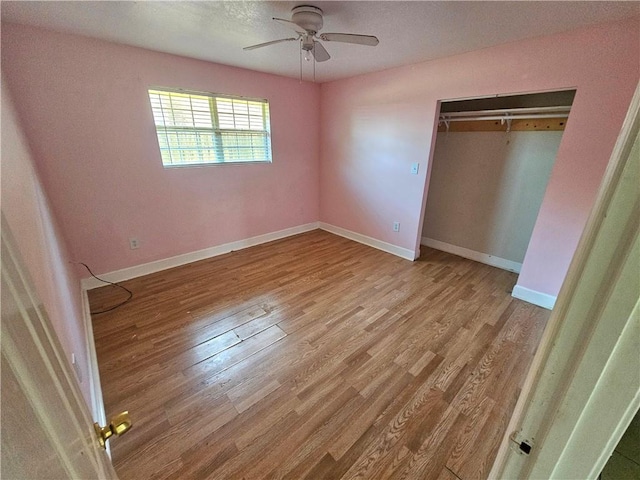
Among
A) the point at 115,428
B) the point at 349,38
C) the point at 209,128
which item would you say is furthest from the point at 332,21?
the point at 115,428

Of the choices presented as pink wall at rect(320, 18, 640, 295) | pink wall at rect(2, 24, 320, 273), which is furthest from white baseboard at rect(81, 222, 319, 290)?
pink wall at rect(320, 18, 640, 295)

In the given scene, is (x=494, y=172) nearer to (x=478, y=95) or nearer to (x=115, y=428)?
(x=478, y=95)

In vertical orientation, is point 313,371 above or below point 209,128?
below

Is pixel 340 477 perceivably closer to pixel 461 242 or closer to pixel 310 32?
pixel 310 32

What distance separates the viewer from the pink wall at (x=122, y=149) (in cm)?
216

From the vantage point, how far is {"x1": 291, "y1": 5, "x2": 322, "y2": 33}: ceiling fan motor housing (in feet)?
5.65

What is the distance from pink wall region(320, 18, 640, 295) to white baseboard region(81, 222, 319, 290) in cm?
109

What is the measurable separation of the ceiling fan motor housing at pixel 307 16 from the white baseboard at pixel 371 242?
2609mm

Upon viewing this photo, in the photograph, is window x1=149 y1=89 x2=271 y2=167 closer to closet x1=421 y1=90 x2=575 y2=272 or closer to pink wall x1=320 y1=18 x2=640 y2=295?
pink wall x1=320 y1=18 x2=640 y2=295

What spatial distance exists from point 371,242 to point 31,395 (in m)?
3.75

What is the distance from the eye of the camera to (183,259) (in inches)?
128

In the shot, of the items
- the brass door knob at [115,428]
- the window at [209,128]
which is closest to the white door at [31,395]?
the brass door knob at [115,428]

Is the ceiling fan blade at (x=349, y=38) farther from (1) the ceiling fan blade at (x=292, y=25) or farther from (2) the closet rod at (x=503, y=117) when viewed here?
(2) the closet rod at (x=503, y=117)

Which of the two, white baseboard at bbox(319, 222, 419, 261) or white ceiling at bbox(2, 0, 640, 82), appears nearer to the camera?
white ceiling at bbox(2, 0, 640, 82)
